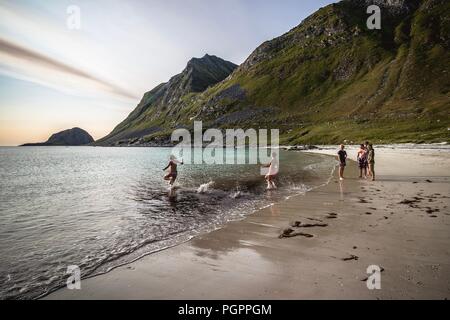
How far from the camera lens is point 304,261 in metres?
7.96

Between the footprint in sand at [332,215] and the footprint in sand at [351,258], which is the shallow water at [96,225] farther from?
the footprint in sand at [351,258]

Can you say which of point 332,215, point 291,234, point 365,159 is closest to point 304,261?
point 291,234

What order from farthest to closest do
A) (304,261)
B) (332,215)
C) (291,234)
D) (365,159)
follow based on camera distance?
(365,159), (332,215), (291,234), (304,261)

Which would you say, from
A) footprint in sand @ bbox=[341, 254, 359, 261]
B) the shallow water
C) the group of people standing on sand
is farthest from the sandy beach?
the group of people standing on sand

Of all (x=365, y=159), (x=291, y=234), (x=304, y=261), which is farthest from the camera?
(x=365, y=159)

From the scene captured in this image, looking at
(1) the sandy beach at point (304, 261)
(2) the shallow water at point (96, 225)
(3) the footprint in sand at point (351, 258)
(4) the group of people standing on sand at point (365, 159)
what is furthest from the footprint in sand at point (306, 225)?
(4) the group of people standing on sand at point (365, 159)

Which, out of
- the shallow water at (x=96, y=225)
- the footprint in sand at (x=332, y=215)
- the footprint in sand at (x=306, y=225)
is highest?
the footprint in sand at (x=332, y=215)

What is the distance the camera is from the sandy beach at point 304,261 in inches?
253

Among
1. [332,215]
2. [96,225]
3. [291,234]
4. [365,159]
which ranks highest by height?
[365,159]

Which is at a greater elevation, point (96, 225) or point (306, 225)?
point (306, 225)

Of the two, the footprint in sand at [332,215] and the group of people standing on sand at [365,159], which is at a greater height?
the group of people standing on sand at [365,159]

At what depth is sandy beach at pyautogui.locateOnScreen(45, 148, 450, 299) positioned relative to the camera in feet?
21.1

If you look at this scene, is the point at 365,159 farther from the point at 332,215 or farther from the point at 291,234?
the point at 291,234

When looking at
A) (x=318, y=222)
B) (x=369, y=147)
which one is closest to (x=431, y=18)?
(x=369, y=147)
